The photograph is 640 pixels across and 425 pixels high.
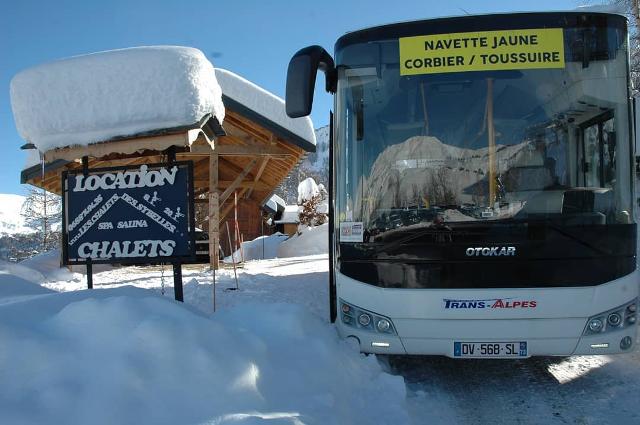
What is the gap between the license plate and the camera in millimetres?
3793

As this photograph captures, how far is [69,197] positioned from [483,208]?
471 cm

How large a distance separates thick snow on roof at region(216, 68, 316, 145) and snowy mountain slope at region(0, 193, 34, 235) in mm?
44065

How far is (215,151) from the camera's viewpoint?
486 inches

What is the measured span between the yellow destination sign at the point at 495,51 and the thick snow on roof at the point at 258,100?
864cm

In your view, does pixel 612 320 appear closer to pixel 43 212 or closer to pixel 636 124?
pixel 636 124

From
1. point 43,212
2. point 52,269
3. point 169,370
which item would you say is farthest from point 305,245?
point 43,212

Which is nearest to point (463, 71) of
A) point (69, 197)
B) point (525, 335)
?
point (525, 335)

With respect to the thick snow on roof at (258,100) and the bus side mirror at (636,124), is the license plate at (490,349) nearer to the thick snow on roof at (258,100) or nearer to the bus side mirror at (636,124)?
the bus side mirror at (636,124)

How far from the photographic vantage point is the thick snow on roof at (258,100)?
40.6ft

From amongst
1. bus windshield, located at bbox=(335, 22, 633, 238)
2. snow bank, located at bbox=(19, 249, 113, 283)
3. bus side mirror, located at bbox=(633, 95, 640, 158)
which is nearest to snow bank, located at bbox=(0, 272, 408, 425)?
bus windshield, located at bbox=(335, 22, 633, 238)

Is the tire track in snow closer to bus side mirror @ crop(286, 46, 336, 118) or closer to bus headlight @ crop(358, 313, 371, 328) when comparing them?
bus headlight @ crop(358, 313, 371, 328)

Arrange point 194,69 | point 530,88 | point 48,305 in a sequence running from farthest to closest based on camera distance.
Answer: point 194,69, point 530,88, point 48,305

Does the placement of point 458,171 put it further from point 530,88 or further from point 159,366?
point 159,366

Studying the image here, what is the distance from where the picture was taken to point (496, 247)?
3.82 m
